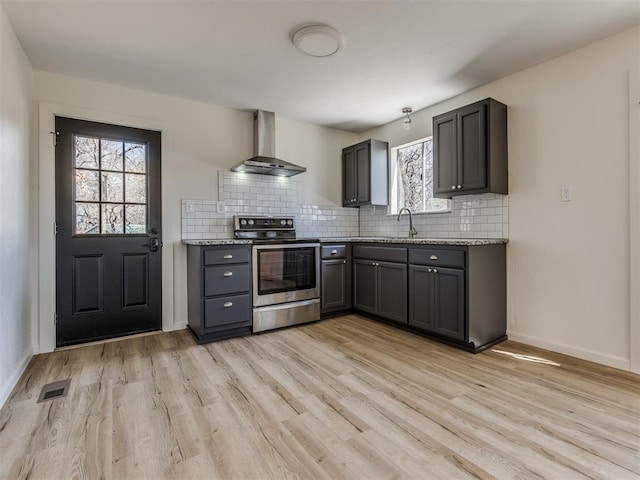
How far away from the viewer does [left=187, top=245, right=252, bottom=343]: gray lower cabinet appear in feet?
9.54

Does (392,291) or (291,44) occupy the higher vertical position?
(291,44)

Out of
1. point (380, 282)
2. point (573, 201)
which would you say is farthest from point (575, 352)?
point (380, 282)

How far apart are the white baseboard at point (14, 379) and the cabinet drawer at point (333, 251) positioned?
8.73ft

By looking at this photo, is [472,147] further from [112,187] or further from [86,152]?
[86,152]

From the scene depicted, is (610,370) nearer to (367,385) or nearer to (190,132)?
(367,385)

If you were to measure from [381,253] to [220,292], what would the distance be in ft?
5.52

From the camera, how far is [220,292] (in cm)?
298

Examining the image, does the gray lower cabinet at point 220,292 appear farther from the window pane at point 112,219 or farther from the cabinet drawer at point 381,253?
the cabinet drawer at point 381,253

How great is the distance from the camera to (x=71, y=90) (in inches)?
113

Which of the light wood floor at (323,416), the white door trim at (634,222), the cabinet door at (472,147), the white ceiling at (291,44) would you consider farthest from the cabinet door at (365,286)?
the white door trim at (634,222)

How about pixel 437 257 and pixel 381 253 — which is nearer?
pixel 437 257

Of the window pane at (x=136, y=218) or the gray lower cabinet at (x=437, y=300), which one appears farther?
the window pane at (x=136, y=218)

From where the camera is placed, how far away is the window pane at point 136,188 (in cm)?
310

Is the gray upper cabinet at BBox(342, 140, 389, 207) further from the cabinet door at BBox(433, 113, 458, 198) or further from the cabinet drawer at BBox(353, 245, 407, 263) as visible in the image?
the cabinet door at BBox(433, 113, 458, 198)
